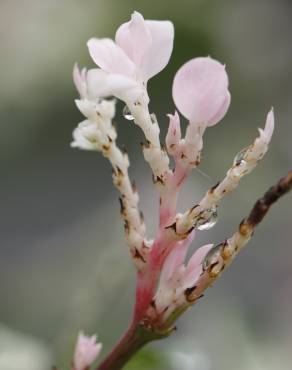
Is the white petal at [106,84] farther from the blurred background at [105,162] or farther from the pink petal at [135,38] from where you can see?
the blurred background at [105,162]

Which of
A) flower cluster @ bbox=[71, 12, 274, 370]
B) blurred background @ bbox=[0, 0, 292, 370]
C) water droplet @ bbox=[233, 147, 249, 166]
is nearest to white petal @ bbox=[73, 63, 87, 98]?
flower cluster @ bbox=[71, 12, 274, 370]

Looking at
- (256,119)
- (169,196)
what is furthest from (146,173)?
(169,196)

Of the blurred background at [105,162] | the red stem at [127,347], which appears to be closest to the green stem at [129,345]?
the red stem at [127,347]

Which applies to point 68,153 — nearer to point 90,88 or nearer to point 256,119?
point 256,119

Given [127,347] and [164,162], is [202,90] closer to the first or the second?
[164,162]

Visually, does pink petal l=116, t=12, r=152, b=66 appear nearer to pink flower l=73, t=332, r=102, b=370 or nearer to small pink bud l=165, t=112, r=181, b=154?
small pink bud l=165, t=112, r=181, b=154

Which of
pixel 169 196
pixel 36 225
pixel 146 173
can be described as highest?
pixel 169 196
